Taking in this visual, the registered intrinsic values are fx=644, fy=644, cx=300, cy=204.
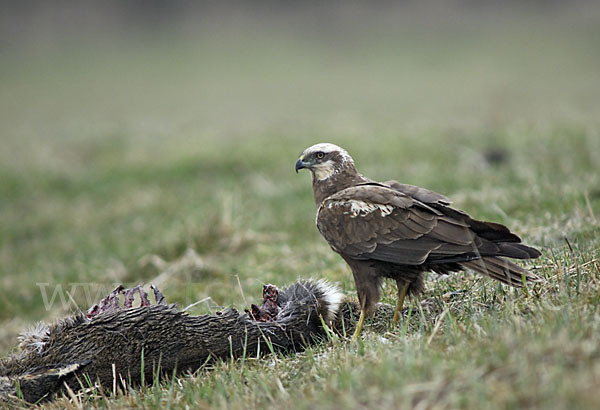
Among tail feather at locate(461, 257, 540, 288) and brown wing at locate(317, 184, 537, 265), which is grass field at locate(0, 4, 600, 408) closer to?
tail feather at locate(461, 257, 540, 288)

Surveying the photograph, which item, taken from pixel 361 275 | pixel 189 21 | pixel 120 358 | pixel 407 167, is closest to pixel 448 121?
pixel 407 167

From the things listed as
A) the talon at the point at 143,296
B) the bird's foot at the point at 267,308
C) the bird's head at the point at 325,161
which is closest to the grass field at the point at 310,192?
the bird's foot at the point at 267,308

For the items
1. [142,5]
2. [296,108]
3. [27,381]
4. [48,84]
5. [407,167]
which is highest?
[142,5]

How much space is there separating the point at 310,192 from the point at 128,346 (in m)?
5.84

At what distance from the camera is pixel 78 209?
35.3 feet

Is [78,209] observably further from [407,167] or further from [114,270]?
[407,167]

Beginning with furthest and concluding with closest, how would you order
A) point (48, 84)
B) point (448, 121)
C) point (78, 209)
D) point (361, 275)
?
point (48, 84) < point (448, 121) < point (78, 209) < point (361, 275)

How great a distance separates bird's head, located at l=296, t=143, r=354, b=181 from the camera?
474cm

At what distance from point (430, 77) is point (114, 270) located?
21.5 metres

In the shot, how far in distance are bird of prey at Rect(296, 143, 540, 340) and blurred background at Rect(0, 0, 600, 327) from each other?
97cm

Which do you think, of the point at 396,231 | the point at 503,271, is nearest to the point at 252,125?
the point at 396,231

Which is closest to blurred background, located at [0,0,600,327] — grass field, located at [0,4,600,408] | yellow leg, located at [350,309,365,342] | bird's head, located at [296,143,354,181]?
grass field, located at [0,4,600,408]

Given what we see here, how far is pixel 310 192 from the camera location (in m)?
9.12

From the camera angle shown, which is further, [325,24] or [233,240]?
[325,24]
